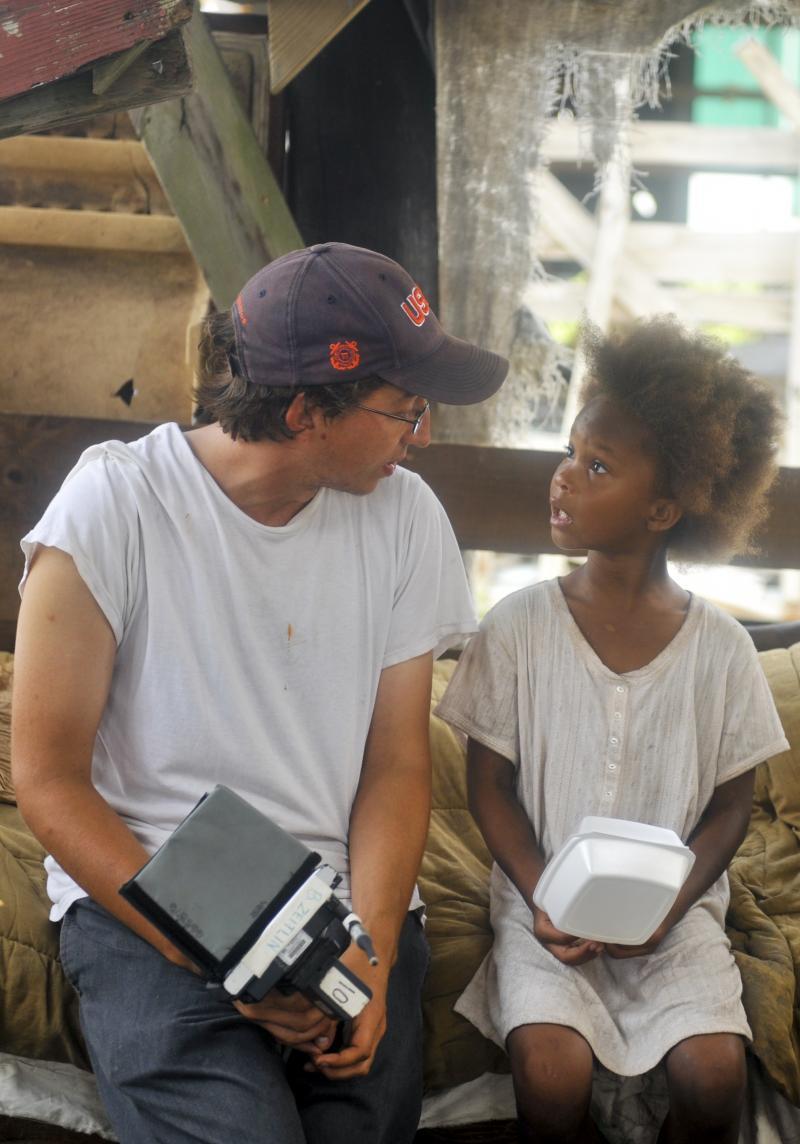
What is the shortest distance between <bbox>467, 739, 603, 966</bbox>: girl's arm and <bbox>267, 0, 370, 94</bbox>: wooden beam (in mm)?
1586

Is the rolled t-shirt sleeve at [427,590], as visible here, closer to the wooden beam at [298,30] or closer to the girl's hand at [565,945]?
the girl's hand at [565,945]

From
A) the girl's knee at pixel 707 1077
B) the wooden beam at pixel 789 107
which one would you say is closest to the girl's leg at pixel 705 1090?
the girl's knee at pixel 707 1077

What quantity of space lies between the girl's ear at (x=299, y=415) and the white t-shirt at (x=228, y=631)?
160mm

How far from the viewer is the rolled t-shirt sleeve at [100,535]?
186 centimetres

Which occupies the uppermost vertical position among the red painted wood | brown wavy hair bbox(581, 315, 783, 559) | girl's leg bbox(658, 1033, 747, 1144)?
the red painted wood

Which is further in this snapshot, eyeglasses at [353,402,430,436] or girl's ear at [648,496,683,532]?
girl's ear at [648,496,683,532]

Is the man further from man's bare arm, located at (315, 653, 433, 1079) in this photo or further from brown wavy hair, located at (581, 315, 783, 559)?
brown wavy hair, located at (581, 315, 783, 559)

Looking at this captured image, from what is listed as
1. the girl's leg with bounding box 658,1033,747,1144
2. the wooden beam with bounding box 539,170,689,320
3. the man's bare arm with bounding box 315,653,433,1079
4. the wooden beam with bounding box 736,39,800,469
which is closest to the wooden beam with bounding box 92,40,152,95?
the man's bare arm with bounding box 315,653,433,1079

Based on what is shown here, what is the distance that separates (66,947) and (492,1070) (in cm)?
79

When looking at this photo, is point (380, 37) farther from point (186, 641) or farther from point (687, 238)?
point (687, 238)

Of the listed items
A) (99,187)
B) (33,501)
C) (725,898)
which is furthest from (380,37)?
(725,898)

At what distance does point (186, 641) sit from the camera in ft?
6.40

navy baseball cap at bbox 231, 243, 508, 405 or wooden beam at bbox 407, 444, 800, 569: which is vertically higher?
navy baseball cap at bbox 231, 243, 508, 405

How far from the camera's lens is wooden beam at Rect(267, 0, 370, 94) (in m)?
2.78
